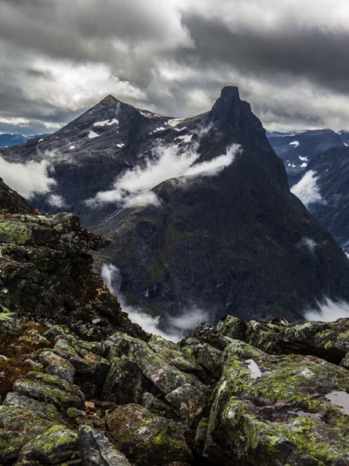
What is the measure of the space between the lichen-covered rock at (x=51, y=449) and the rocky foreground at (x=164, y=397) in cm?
3

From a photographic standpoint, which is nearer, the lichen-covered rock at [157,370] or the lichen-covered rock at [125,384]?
the lichen-covered rock at [125,384]

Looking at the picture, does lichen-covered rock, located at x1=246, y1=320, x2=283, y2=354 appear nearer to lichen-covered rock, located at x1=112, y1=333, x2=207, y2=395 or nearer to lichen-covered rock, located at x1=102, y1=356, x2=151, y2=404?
lichen-covered rock, located at x1=112, y1=333, x2=207, y2=395

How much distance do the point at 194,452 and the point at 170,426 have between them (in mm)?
1489

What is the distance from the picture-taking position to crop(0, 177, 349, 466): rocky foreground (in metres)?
13.1

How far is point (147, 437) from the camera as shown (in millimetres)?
15195

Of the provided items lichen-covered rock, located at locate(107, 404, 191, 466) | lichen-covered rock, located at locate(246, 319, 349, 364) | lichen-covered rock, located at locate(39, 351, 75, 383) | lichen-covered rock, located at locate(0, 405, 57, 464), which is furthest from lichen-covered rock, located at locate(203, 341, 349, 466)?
lichen-covered rock, located at locate(39, 351, 75, 383)

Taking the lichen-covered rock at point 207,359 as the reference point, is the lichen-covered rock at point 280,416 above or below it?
below

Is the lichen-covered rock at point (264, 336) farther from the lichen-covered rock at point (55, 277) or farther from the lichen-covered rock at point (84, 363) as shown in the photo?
the lichen-covered rock at point (55, 277)

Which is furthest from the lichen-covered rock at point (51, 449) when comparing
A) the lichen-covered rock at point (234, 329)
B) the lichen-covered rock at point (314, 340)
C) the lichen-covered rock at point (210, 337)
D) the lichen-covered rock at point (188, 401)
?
the lichen-covered rock at point (234, 329)

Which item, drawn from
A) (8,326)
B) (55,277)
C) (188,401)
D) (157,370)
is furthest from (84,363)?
(55,277)

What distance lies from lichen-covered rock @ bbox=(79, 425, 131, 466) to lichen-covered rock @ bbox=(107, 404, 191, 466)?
66.2 inches

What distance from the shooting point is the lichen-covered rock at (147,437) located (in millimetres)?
14828

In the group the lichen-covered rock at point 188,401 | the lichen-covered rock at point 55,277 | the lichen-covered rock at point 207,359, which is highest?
the lichen-covered rock at point 55,277

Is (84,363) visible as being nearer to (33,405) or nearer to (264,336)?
(33,405)
